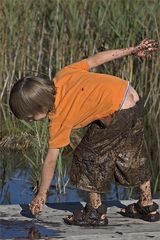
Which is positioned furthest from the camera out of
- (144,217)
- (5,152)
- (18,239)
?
(5,152)

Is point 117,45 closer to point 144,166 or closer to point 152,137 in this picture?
point 152,137

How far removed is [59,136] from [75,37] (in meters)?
3.29

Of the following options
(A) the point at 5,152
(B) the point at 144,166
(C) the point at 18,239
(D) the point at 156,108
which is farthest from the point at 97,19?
(C) the point at 18,239

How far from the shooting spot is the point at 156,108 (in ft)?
21.7

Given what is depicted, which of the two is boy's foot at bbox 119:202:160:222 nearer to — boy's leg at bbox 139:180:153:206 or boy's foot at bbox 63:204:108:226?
boy's leg at bbox 139:180:153:206

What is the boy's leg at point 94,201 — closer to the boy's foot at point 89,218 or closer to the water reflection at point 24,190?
the boy's foot at point 89,218

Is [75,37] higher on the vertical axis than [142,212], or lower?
higher

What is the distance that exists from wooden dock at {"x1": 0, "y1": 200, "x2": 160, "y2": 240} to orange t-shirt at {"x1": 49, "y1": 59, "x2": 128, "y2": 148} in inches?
14.9

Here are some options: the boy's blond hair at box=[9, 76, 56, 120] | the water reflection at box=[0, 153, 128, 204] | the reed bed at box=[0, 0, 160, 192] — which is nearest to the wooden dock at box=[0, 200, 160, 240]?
the boy's blond hair at box=[9, 76, 56, 120]

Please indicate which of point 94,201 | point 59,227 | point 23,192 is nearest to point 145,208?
point 94,201

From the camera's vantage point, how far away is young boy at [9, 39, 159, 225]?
3211 millimetres

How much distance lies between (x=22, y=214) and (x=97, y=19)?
3059 mm

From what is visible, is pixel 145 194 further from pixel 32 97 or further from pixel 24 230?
pixel 32 97

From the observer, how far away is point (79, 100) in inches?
130
